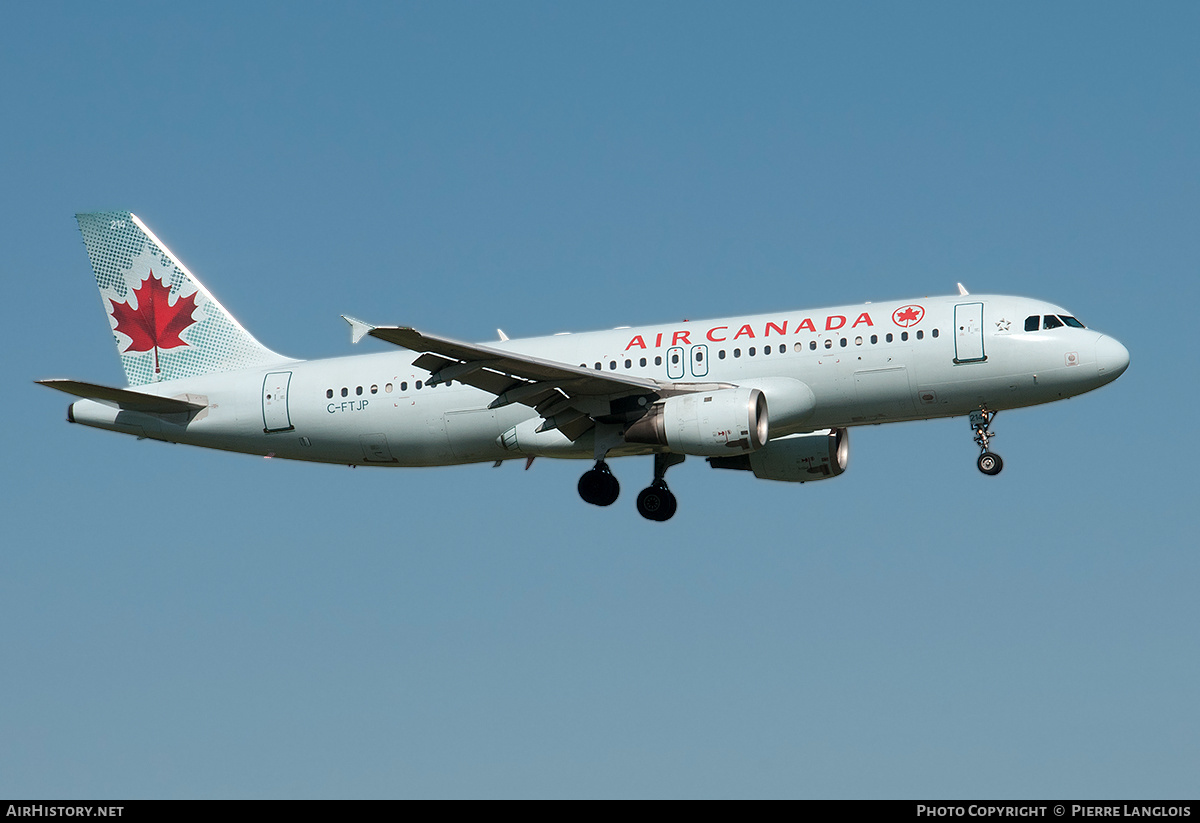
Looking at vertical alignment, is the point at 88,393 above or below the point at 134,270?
below

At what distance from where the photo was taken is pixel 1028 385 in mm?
35750

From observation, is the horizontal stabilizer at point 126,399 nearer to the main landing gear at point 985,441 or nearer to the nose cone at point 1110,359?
the main landing gear at point 985,441

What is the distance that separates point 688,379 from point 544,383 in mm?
3783

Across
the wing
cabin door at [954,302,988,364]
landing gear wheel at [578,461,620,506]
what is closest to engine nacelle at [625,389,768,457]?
the wing

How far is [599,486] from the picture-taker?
38.4m

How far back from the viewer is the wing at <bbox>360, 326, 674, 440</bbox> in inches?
1331

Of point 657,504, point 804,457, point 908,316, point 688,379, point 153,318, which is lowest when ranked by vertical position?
point 657,504

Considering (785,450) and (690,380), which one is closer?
(690,380)

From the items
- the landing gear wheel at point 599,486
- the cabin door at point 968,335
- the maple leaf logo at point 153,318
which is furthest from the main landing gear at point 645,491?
the maple leaf logo at point 153,318

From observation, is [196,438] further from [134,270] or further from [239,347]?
[134,270]

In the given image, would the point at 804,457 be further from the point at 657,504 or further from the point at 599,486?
the point at 599,486

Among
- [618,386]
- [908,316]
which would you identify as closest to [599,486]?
[618,386]
